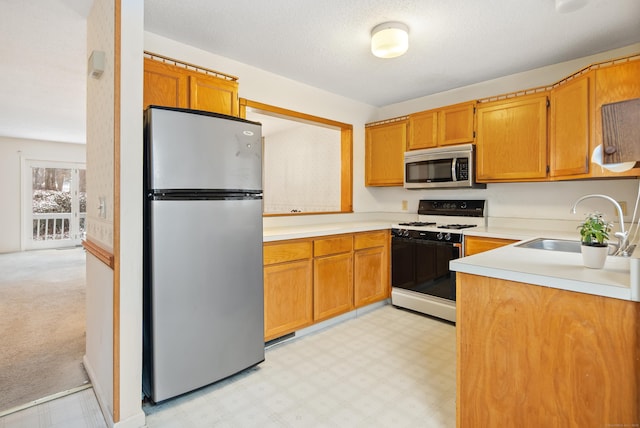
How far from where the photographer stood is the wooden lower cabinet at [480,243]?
270 cm

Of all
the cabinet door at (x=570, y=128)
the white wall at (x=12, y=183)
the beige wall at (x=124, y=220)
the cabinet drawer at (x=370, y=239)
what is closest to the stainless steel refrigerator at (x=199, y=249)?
the beige wall at (x=124, y=220)

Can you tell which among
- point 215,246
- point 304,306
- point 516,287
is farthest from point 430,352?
point 215,246

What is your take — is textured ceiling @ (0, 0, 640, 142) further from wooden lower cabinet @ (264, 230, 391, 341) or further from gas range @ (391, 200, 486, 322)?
wooden lower cabinet @ (264, 230, 391, 341)

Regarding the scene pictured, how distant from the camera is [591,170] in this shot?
7.77 ft

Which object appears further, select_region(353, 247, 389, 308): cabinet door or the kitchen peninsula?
select_region(353, 247, 389, 308): cabinet door

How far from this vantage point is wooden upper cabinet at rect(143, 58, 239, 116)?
2117mm

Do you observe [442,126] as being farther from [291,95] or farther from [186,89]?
[186,89]

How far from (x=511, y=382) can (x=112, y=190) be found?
78.7 inches

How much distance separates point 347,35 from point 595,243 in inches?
78.4

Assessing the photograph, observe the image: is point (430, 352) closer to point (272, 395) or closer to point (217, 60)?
point (272, 395)

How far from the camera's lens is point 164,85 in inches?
85.3

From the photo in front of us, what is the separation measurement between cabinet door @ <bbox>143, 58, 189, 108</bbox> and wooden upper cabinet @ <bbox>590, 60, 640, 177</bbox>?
2762 mm

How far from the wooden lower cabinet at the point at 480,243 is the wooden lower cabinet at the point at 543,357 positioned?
152cm

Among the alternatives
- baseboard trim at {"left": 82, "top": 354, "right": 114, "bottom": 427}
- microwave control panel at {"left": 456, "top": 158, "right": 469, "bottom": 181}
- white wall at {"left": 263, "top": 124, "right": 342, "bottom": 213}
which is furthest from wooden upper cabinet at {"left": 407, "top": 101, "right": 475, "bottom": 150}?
baseboard trim at {"left": 82, "top": 354, "right": 114, "bottom": 427}
